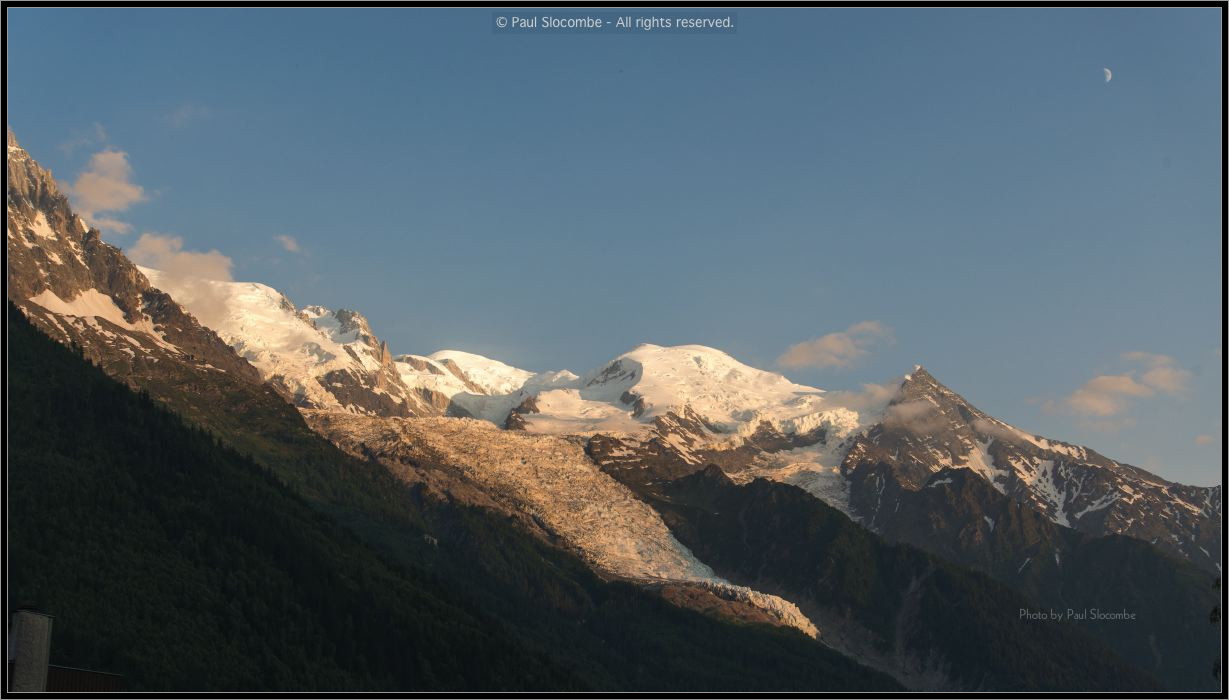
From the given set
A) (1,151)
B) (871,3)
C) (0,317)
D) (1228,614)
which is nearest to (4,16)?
(1,151)

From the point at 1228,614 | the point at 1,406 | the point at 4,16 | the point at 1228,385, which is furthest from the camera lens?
the point at 4,16

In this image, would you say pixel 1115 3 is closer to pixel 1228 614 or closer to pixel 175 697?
pixel 1228 614

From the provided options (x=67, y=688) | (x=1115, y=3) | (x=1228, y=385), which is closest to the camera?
(x=1228, y=385)

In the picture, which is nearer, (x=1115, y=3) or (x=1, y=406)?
(x=1, y=406)

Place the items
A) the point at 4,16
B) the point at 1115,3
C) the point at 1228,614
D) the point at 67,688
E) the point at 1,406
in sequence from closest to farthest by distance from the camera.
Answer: the point at 1228,614 → the point at 1,406 → the point at 4,16 → the point at 1115,3 → the point at 67,688

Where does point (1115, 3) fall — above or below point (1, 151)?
above

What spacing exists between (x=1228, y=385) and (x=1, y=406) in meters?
89.9

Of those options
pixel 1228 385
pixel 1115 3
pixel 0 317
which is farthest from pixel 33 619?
pixel 1115 3

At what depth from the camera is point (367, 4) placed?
126 meters

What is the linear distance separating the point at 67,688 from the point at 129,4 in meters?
64.8

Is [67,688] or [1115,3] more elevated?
[1115,3]

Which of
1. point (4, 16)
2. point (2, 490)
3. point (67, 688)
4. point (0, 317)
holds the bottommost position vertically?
point (67, 688)

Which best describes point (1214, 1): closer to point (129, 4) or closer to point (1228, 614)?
point (1228, 614)

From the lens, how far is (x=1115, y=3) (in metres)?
121
